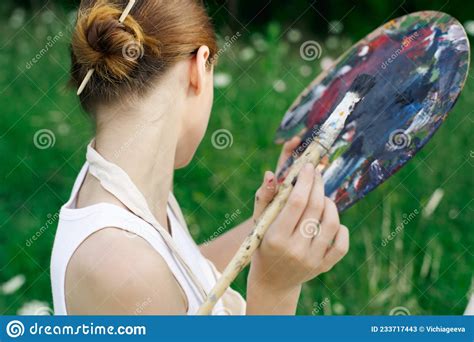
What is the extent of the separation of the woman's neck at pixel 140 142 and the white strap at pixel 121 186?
1cm

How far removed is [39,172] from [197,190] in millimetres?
479

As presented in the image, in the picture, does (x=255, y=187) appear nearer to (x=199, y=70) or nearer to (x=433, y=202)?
(x=433, y=202)

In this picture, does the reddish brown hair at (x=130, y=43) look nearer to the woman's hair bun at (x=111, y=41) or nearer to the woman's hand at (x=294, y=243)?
the woman's hair bun at (x=111, y=41)

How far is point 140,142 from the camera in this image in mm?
1231

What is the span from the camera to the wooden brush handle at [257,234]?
3.79 feet

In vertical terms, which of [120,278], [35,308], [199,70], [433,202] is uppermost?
[199,70]

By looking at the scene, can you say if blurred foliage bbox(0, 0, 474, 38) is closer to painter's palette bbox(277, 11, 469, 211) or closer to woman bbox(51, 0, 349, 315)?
painter's palette bbox(277, 11, 469, 211)

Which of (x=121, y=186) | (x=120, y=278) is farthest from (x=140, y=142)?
(x=120, y=278)

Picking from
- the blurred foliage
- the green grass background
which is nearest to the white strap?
the green grass background

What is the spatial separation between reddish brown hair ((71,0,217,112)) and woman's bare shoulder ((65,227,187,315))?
22 centimetres

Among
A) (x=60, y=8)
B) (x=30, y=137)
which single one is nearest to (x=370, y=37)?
(x=30, y=137)

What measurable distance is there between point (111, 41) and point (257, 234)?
0.35 meters

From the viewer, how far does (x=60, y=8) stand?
10.6ft

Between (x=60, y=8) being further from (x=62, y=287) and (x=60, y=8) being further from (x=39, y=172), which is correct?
(x=62, y=287)
